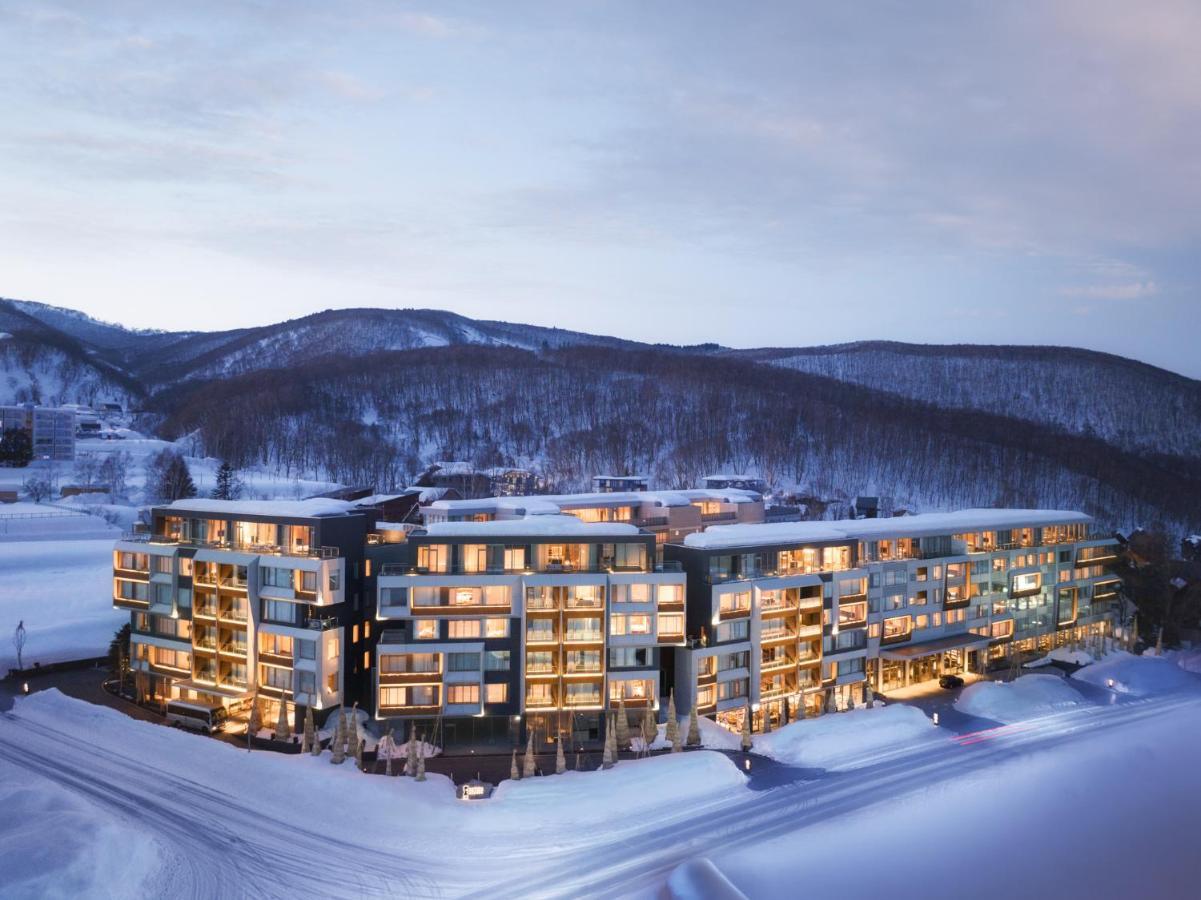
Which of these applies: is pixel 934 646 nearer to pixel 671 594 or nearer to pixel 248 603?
pixel 671 594

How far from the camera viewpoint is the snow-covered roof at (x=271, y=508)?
129 feet

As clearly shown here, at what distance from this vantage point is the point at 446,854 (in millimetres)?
25719

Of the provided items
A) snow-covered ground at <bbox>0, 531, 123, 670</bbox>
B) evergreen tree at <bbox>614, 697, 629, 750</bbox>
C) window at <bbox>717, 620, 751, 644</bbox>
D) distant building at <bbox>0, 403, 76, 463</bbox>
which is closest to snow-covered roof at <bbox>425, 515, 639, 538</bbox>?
window at <bbox>717, 620, 751, 644</bbox>

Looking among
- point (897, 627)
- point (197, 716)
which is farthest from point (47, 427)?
point (897, 627)

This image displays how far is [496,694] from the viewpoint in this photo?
119 feet

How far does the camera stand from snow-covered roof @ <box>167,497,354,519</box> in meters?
39.3

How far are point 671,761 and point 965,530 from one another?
96.1 ft

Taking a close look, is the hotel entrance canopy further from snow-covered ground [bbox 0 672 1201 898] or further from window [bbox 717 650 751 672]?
window [bbox 717 650 751 672]

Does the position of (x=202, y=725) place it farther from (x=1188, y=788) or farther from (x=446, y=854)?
(x=1188, y=788)

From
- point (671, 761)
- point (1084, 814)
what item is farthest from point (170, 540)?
point (1084, 814)

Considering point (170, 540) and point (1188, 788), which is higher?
point (170, 540)

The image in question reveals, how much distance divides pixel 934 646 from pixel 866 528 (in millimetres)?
8162

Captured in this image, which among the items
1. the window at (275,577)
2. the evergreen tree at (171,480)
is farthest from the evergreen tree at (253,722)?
the evergreen tree at (171,480)

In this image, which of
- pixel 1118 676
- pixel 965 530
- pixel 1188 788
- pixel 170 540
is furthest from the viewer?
pixel 965 530
